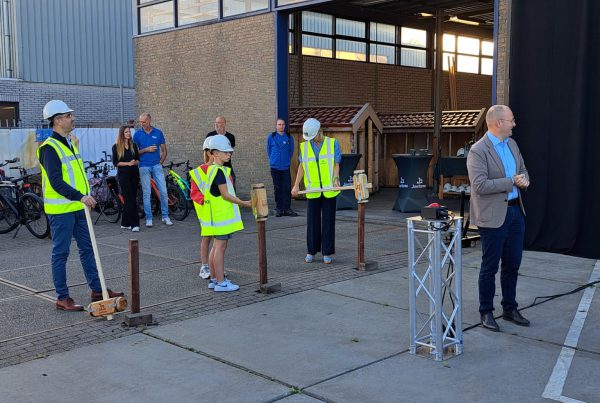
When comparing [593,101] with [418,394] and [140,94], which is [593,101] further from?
[140,94]

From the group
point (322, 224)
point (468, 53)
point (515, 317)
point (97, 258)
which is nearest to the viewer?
point (515, 317)

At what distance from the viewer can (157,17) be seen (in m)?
17.4

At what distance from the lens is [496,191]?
5.44 meters

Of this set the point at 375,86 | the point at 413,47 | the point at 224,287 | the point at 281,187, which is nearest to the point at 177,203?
the point at 281,187

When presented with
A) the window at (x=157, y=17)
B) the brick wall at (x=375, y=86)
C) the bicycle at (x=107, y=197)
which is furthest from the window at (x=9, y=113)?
the bicycle at (x=107, y=197)

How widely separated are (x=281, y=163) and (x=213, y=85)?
12.0 feet

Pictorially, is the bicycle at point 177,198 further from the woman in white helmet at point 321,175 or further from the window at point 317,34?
the window at point 317,34

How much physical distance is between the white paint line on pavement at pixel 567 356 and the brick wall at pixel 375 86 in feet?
46.3

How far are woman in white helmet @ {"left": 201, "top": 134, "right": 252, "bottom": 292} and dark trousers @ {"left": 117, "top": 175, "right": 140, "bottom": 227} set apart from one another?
500 cm

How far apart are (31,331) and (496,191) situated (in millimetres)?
4201

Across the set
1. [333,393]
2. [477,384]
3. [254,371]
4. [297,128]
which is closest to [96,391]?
[254,371]

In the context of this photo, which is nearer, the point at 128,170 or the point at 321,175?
the point at 321,175

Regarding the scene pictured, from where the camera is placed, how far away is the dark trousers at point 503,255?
5582mm

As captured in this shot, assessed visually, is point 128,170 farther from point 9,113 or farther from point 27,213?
point 9,113
